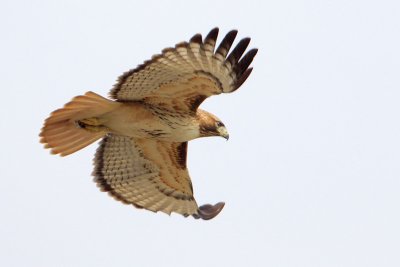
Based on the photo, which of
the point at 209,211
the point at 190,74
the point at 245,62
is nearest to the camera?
the point at 245,62

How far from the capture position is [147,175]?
35.7 feet

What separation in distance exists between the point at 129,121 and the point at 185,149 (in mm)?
1203

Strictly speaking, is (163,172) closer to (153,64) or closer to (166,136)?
(166,136)

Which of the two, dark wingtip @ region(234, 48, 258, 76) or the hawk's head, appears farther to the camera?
the hawk's head

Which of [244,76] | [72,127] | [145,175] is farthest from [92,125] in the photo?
[244,76]

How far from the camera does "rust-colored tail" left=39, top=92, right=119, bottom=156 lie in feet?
30.2

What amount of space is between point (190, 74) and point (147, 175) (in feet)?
7.78

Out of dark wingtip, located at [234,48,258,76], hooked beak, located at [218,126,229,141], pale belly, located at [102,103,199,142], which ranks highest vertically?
dark wingtip, located at [234,48,258,76]

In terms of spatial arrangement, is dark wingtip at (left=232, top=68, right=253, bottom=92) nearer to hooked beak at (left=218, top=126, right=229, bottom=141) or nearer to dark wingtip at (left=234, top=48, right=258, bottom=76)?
dark wingtip at (left=234, top=48, right=258, bottom=76)

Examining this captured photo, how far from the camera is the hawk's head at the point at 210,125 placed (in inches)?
379

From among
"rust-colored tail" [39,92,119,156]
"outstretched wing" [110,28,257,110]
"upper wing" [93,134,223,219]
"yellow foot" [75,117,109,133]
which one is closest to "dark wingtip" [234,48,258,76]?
"outstretched wing" [110,28,257,110]

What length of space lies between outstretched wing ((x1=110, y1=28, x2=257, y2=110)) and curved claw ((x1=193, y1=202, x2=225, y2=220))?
65.1 inches

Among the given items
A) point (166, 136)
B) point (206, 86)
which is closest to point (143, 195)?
point (166, 136)

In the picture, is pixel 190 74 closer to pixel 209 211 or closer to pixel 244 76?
pixel 244 76
